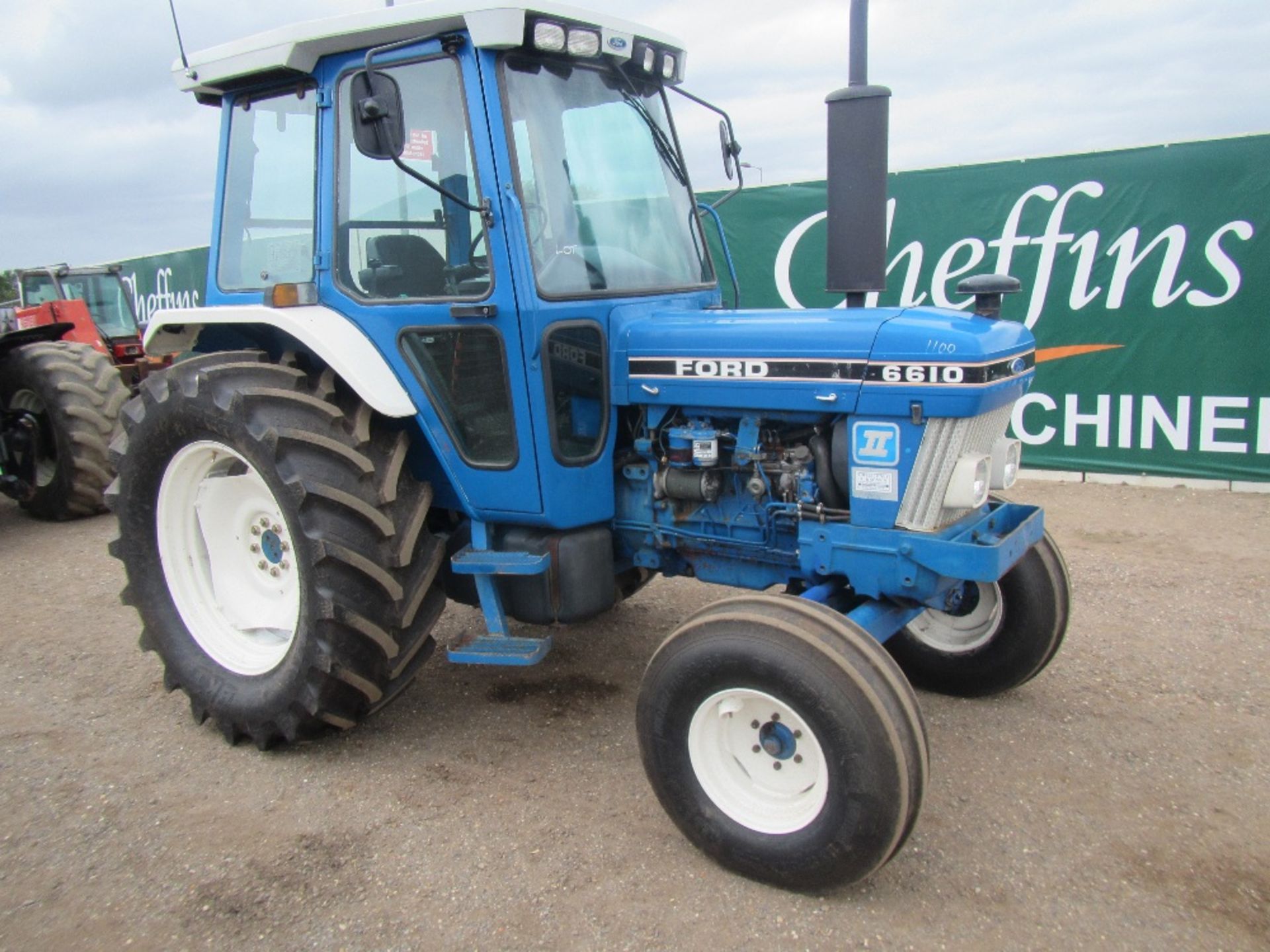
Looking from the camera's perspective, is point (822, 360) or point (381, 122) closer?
point (381, 122)

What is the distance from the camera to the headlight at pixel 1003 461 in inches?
120

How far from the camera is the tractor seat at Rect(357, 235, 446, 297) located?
324 cm

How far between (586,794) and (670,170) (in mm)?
2256

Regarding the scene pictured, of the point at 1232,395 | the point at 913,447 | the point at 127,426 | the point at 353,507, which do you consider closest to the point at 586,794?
the point at 353,507

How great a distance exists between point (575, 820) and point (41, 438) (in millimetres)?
5812

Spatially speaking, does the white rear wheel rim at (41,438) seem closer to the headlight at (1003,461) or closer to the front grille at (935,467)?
the front grille at (935,467)

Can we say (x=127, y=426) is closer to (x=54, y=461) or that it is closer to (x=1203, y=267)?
(x=54, y=461)

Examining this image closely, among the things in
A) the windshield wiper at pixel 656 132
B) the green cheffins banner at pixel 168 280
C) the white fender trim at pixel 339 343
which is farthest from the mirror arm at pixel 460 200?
the green cheffins banner at pixel 168 280

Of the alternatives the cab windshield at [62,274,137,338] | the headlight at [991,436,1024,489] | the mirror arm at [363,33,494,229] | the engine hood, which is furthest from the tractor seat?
the cab windshield at [62,274,137,338]

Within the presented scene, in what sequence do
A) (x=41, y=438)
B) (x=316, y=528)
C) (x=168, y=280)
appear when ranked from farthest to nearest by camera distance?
(x=168, y=280) → (x=41, y=438) → (x=316, y=528)

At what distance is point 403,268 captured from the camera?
3.30 m

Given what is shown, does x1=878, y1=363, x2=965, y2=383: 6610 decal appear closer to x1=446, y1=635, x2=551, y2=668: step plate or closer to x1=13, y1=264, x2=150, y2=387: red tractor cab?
x1=446, y1=635, x2=551, y2=668: step plate

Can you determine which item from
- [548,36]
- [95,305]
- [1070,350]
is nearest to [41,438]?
[95,305]

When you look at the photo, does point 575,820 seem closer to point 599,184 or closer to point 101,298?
point 599,184
